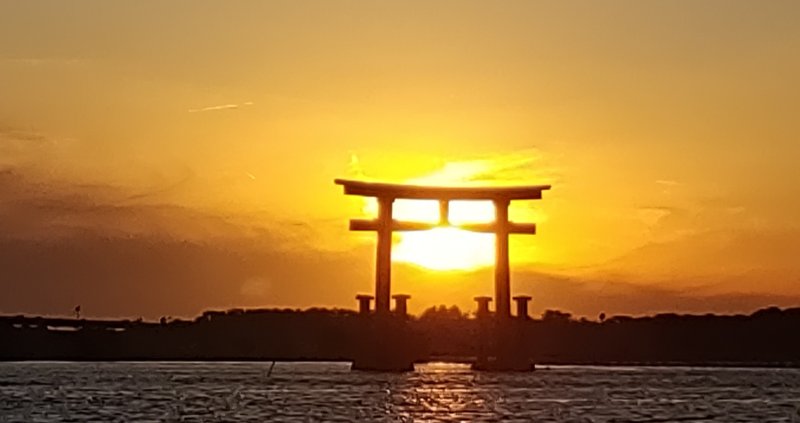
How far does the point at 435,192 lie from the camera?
3022 inches

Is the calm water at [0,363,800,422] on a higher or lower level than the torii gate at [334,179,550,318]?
lower

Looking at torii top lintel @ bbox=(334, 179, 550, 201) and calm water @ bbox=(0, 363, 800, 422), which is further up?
torii top lintel @ bbox=(334, 179, 550, 201)

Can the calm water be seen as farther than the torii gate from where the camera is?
No

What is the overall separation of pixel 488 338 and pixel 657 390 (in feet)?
48.9

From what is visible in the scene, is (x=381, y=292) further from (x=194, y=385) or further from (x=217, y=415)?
(x=217, y=415)

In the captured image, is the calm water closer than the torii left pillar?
Yes

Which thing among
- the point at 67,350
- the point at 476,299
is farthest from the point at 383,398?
the point at 67,350

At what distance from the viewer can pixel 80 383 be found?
91.8 meters

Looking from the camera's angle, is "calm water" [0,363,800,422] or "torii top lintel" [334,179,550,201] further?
"torii top lintel" [334,179,550,201]

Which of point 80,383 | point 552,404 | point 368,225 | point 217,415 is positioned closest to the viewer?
point 217,415

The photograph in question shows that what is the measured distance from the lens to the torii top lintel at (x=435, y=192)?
77.0 metres

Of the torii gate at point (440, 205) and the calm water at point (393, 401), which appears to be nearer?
the calm water at point (393, 401)

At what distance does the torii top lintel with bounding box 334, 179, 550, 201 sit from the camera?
253ft

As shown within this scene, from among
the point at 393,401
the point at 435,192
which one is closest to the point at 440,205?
the point at 435,192
